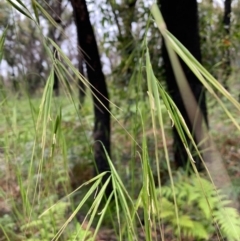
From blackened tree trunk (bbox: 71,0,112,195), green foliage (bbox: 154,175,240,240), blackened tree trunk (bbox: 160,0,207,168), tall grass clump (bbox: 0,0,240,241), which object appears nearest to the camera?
tall grass clump (bbox: 0,0,240,241)

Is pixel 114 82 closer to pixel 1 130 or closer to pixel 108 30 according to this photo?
pixel 108 30

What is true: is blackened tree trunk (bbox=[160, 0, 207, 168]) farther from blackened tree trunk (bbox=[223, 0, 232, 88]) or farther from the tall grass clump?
blackened tree trunk (bbox=[223, 0, 232, 88])

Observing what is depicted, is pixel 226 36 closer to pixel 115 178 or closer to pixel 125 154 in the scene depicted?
pixel 125 154

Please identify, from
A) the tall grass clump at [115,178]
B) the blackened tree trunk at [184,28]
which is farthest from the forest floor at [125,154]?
the blackened tree trunk at [184,28]

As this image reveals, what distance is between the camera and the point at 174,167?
2336 mm

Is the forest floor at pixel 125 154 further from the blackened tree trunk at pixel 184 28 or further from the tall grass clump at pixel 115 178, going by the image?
the blackened tree trunk at pixel 184 28

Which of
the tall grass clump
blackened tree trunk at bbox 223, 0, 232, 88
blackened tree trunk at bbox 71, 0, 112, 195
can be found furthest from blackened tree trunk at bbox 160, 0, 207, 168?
blackened tree trunk at bbox 223, 0, 232, 88

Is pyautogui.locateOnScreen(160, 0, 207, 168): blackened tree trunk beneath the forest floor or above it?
above

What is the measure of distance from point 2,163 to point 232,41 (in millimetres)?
1889

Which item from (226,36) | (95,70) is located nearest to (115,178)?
(95,70)

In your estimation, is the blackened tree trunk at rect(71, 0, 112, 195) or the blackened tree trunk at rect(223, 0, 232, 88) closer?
the blackened tree trunk at rect(71, 0, 112, 195)

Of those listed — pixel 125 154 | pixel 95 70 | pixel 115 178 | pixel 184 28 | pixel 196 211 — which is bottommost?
pixel 196 211

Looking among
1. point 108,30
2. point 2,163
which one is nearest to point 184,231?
point 2,163

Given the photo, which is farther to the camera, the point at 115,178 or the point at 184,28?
the point at 184,28
